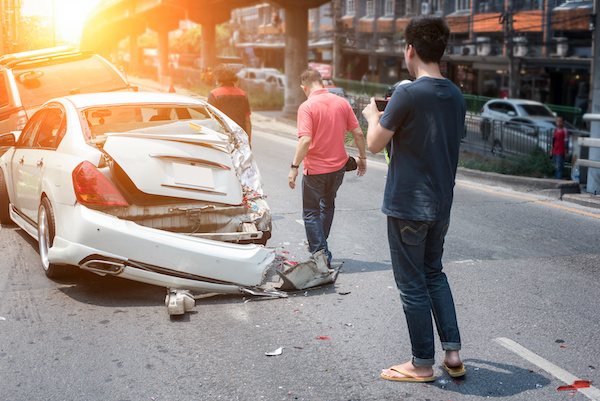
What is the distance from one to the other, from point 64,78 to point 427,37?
9.50 m

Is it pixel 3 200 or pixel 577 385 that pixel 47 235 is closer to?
pixel 3 200

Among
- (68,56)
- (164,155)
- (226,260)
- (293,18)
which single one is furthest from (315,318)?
(293,18)

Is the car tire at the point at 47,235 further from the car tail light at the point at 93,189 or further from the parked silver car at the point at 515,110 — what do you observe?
the parked silver car at the point at 515,110

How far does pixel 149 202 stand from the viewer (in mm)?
5871

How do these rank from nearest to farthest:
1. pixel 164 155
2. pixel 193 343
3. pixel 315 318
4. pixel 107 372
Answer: pixel 107 372 → pixel 193 343 → pixel 315 318 → pixel 164 155

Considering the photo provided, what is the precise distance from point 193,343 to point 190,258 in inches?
33.5

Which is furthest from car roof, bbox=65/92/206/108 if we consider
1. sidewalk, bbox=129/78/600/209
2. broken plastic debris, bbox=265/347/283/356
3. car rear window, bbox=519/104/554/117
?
car rear window, bbox=519/104/554/117

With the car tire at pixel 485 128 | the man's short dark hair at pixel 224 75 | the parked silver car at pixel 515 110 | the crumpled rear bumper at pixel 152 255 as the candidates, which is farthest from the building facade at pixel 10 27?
the crumpled rear bumper at pixel 152 255

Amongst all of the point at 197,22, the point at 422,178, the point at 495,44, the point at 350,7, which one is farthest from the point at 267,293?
the point at 350,7

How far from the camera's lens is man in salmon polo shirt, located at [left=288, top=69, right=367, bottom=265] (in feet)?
21.7

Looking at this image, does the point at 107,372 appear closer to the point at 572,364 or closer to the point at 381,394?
the point at 381,394

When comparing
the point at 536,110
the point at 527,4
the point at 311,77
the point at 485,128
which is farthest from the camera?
the point at 527,4

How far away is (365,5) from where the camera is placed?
59625 mm

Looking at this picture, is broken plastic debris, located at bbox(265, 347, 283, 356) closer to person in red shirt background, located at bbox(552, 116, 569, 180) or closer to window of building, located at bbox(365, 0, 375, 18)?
person in red shirt background, located at bbox(552, 116, 569, 180)
